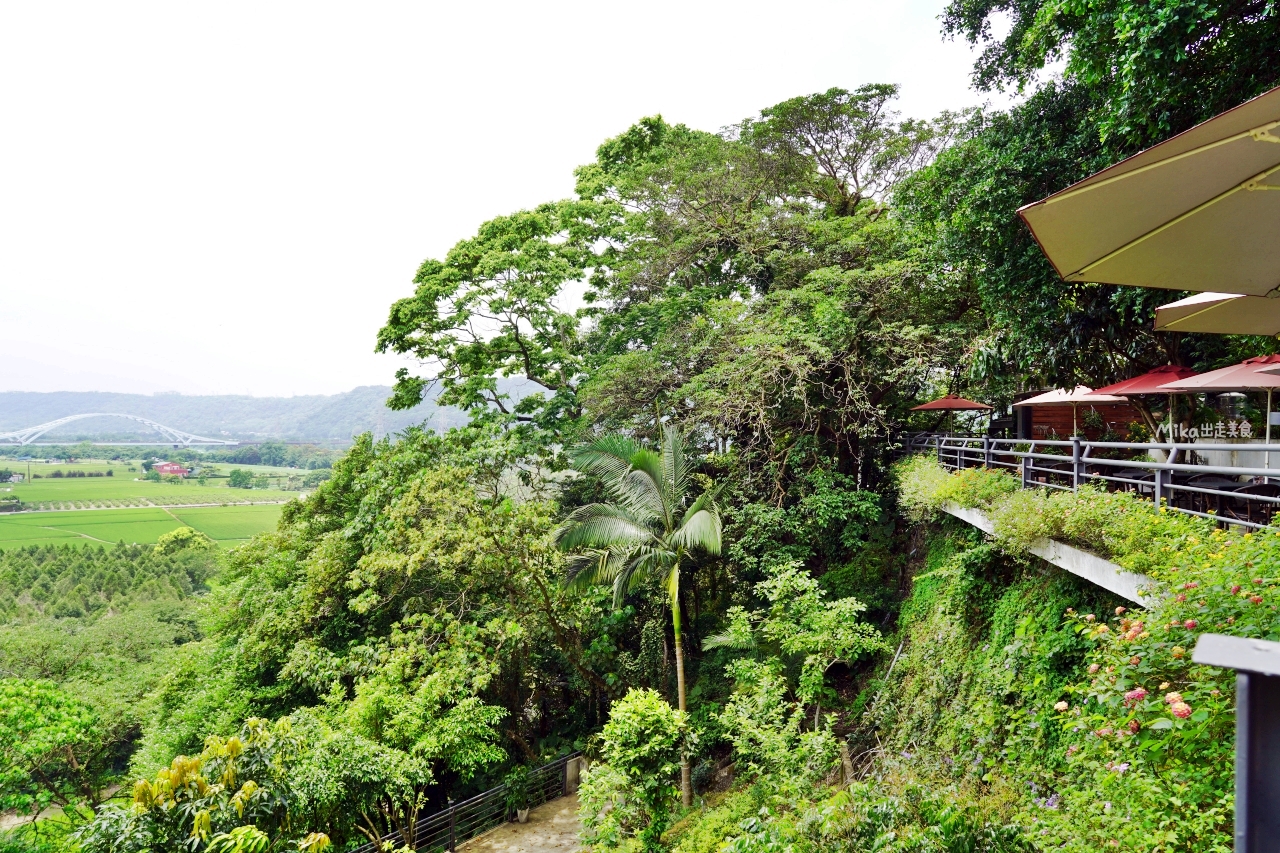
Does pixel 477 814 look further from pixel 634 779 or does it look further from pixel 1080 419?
pixel 1080 419

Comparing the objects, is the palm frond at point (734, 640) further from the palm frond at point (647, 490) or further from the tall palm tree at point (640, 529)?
the palm frond at point (647, 490)

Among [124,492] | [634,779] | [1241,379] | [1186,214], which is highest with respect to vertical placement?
[1186,214]

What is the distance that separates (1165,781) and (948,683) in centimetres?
472

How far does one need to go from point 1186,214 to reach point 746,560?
9.73 m

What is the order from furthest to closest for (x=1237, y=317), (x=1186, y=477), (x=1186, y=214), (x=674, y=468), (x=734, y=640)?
(x=674, y=468)
(x=734, y=640)
(x=1186, y=477)
(x=1237, y=317)
(x=1186, y=214)

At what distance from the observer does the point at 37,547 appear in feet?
143

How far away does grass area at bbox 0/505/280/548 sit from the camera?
48.9 metres

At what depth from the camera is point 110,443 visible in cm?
9250

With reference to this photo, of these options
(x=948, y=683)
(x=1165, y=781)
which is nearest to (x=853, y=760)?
(x=948, y=683)

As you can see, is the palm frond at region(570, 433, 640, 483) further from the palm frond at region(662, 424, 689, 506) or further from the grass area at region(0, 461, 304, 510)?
the grass area at region(0, 461, 304, 510)

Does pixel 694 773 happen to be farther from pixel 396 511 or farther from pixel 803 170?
pixel 803 170

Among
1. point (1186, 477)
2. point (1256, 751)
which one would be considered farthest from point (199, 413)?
point (1256, 751)

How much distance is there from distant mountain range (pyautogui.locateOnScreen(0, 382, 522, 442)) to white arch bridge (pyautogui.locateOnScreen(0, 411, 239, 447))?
1.24 m

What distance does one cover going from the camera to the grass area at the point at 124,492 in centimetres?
6438
